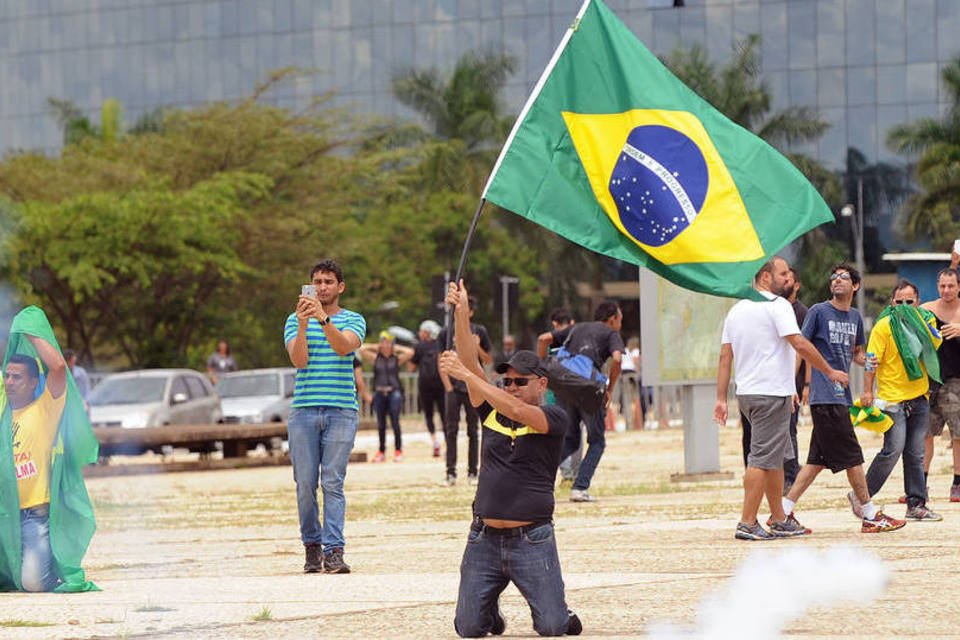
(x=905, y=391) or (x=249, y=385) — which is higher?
(x=905, y=391)

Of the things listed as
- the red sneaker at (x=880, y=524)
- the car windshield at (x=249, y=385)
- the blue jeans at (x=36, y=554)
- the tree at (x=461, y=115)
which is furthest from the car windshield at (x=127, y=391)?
the tree at (x=461, y=115)

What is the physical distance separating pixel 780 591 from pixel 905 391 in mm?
4427

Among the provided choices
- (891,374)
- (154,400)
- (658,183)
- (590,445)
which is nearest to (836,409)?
(891,374)

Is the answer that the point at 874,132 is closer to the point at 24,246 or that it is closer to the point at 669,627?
the point at 24,246

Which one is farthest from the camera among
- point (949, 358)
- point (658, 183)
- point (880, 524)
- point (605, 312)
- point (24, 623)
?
point (605, 312)

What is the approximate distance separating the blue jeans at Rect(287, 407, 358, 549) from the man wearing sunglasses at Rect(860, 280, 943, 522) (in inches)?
158

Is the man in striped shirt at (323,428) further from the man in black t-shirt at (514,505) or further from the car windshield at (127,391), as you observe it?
the car windshield at (127,391)

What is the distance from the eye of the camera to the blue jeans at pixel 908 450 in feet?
44.1

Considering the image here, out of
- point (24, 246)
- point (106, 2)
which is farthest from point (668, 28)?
point (24, 246)

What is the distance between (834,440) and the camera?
12664 mm

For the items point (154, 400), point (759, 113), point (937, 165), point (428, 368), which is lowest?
point (154, 400)

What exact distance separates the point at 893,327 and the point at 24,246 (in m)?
33.4

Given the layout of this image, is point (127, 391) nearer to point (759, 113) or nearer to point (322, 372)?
point (322, 372)

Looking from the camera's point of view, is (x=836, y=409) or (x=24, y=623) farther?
(x=836, y=409)
